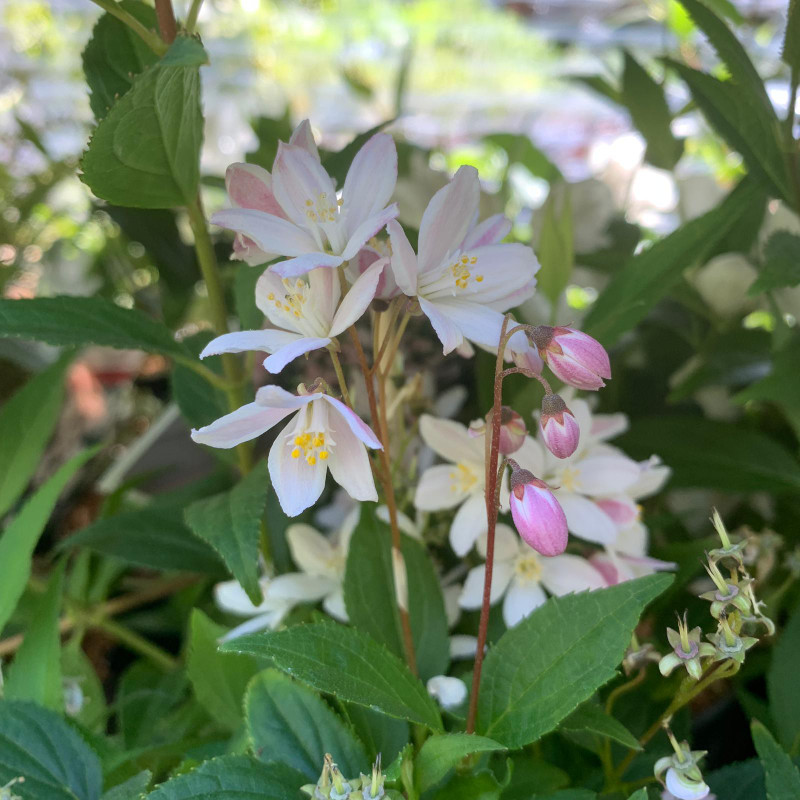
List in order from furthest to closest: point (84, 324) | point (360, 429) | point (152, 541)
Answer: point (152, 541)
point (84, 324)
point (360, 429)

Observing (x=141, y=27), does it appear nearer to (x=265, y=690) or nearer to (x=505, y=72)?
(x=265, y=690)

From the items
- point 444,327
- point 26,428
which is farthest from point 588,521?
point 26,428

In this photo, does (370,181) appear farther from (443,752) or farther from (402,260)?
(443,752)

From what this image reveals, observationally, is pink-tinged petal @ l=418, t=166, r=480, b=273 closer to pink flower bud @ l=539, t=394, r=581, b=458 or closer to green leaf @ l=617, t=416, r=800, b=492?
pink flower bud @ l=539, t=394, r=581, b=458

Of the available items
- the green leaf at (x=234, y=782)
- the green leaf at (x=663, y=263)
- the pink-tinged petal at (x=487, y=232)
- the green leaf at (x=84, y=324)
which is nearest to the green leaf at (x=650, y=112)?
the green leaf at (x=663, y=263)

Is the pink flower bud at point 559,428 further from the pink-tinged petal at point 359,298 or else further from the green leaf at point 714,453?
the green leaf at point 714,453

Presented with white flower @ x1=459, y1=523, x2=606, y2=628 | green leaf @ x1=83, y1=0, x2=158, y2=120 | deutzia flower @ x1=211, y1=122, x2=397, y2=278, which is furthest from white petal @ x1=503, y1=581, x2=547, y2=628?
green leaf @ x1=83, y1=0, x2=158, y2=120
